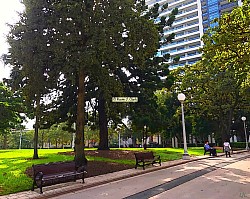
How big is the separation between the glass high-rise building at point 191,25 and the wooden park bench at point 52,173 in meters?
71.9

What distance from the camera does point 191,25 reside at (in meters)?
85.4

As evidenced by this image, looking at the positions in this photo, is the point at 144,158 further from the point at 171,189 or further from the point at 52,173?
the point at 52,173

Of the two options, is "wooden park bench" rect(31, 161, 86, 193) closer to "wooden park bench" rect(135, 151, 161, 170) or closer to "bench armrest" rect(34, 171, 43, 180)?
"bench armrest" rect(34, 171, 43, 180)

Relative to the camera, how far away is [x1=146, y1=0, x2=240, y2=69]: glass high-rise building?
259ft

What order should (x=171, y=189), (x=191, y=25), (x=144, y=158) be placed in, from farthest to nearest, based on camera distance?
(x=191, y=25) → (x=144, y=158) → (x=171, y=189)

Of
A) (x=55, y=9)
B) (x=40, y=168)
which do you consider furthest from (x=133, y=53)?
(x=40, y=168)

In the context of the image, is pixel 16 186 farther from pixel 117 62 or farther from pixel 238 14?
pixel 238 14

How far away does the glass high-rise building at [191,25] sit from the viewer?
79062 millimetres

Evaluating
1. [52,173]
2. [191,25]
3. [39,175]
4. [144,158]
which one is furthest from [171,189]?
[191,25]

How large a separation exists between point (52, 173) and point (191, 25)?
85.7 metres

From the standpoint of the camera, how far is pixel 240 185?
809 centimetres

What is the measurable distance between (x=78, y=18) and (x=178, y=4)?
8738cm

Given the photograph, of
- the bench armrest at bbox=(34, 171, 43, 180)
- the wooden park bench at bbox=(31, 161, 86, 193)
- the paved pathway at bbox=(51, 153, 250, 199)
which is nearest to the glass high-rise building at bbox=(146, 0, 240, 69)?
the paved pathway at bbox=(51, 153, 250, 199)

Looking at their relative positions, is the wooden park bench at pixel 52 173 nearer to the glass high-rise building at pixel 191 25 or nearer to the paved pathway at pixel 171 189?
the paved pathway at pixel 171 189
